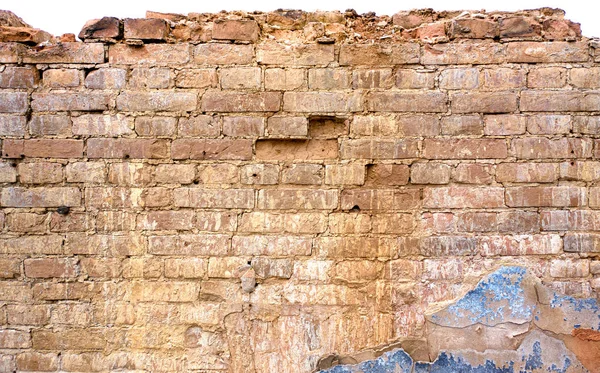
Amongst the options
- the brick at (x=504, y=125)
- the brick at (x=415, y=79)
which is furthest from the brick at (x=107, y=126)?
the brick at (x=504, y=125)

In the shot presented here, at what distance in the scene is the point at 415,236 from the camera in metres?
2.75

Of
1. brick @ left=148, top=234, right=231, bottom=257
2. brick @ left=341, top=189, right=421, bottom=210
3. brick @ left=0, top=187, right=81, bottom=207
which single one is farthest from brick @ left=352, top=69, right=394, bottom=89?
brick @ left=0, top=187, right=81, bottom=207

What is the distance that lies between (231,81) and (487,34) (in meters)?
1.72

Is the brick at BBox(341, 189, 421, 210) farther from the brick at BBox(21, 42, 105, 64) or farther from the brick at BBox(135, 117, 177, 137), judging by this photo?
the brick at BBox(21, 42, 105, 64)

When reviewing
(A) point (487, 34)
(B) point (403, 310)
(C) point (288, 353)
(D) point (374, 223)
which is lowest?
(C) point (288, 353)

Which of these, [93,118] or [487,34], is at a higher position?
[487,34]

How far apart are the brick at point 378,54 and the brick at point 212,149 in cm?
86

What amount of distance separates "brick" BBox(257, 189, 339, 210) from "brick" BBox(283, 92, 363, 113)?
54 cm

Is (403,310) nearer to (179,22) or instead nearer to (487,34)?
(487,34)

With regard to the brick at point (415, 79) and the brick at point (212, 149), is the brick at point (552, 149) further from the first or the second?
the brick at point (212, 149)

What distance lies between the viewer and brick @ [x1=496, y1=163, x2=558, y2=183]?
2732 mm

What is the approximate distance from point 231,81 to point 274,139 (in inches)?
18.7

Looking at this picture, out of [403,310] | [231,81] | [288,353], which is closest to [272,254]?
[288,353]

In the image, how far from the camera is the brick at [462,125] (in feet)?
9.04
